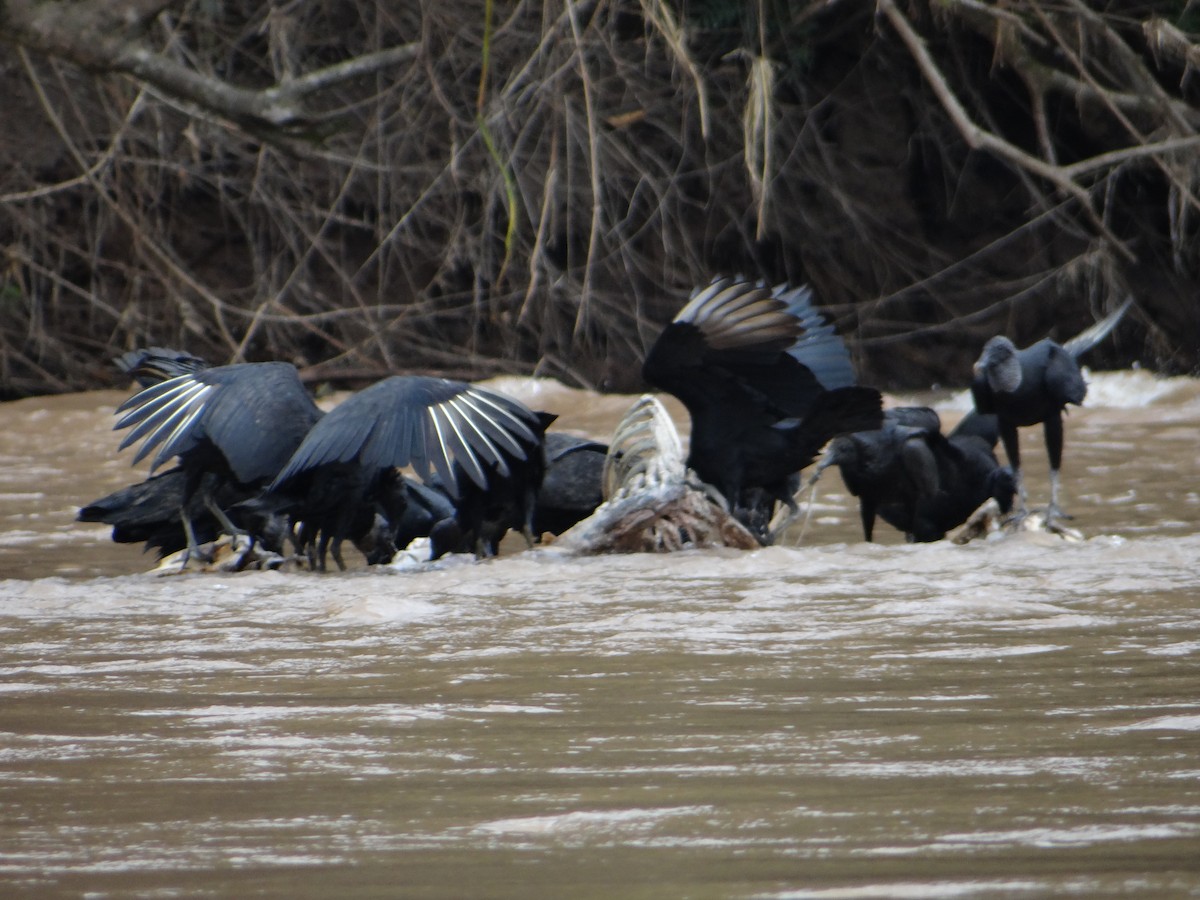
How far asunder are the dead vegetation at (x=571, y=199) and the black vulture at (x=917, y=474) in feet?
11.6

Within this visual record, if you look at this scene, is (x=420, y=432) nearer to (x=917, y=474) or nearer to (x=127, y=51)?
(x=917, y=474)

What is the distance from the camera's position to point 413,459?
4.00m

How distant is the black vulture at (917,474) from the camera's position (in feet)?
15.5

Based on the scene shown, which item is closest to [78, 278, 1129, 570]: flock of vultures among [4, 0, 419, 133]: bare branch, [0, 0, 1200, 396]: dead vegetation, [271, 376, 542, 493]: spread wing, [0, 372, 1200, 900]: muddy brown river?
[271, 376, 542, 493]: spread wing

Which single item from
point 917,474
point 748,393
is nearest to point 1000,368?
point 917,474

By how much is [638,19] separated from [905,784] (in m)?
8.01

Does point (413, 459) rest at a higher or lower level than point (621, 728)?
higher

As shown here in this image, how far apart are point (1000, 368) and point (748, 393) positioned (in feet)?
2.36

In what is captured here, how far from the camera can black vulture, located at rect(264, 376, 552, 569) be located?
4.02 metres

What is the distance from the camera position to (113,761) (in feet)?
6.77

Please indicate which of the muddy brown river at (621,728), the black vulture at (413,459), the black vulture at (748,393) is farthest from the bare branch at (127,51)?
the muddy brown river at (621,728)

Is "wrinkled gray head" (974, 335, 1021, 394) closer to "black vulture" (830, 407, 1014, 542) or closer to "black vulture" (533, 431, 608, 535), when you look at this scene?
"black vulture" (830, 407, 1014, 542)

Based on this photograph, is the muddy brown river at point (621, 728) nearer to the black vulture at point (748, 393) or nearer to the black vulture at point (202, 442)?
the black vulture at point (202, 442)

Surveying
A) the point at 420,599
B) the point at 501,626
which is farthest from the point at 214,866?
the point at 420,599
